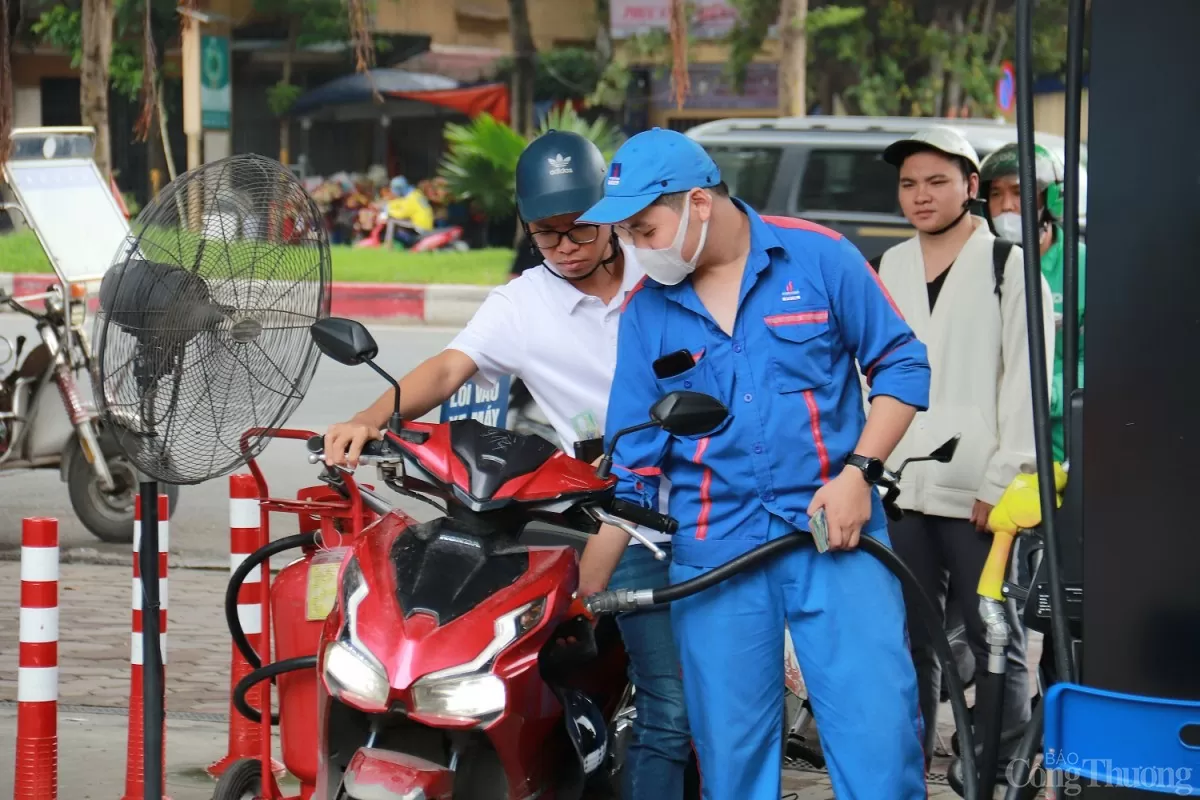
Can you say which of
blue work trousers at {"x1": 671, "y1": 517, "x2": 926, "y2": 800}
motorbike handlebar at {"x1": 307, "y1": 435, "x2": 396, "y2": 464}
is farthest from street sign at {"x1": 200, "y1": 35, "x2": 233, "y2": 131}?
blue work trousers at {"x1": 671, "y1": 517, "x2": 926, "y2": 800}

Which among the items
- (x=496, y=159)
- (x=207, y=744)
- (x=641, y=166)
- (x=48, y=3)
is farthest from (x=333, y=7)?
(x=641, y=166)

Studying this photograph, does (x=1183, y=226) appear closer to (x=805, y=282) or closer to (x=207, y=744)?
(x=805, y=282)

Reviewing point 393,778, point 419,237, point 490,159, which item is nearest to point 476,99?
point 419,237

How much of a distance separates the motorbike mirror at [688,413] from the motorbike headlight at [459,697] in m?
0.57

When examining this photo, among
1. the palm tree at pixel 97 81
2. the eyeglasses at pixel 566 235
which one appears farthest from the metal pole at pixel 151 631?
the palm tree at pixel 97 81

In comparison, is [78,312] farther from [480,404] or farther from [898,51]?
[898,51]

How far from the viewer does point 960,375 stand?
461 cm

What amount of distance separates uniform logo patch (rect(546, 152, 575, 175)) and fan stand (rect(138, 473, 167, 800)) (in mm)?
1142

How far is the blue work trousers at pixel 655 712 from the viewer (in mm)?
3742

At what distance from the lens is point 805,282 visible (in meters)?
3.41

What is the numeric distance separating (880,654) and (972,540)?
4.37 feet

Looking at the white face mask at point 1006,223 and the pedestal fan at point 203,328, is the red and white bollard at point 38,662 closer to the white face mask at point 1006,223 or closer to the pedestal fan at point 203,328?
the pedestal fan at point 203,328

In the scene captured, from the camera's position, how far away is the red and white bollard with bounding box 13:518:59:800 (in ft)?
13.8

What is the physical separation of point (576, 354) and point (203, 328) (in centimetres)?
85
